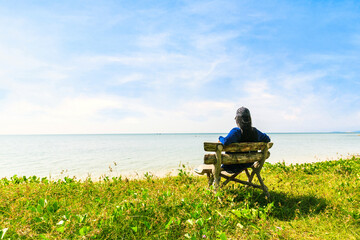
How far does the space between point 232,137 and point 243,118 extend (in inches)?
22.0

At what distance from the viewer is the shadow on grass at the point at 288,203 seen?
4270 millimetres

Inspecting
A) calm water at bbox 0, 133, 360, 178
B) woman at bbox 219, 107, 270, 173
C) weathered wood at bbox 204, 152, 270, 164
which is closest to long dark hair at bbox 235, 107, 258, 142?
woman at bbox 219, 107, 270, 173

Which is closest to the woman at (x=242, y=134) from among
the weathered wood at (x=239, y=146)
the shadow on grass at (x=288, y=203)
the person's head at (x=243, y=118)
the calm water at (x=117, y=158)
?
the person's head at (x=243, y=118)

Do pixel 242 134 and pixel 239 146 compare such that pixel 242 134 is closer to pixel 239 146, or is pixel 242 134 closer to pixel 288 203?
pixel 239 146

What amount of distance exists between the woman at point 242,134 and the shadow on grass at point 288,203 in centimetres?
70

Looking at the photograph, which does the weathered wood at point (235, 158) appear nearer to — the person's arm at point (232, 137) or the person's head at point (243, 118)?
the person's arm at point (232, 137)

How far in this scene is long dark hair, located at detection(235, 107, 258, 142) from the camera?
15.6 feet

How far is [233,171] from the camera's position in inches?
203

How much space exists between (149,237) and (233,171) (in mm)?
2875

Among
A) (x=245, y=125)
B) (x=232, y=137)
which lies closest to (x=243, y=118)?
(x=245, y=125)

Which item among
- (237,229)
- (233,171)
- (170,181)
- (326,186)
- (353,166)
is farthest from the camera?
(353,166)

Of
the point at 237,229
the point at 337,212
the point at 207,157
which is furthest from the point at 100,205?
the point at 337,212

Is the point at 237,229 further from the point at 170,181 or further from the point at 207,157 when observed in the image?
the point at 170,181

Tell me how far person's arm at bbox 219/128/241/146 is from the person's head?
164 mm
